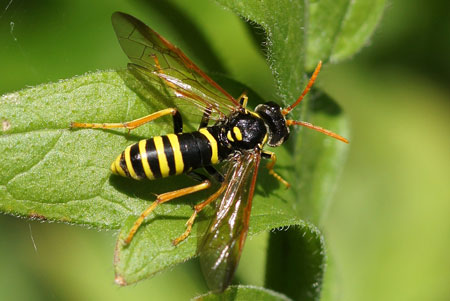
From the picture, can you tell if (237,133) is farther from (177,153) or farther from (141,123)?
(141,123)

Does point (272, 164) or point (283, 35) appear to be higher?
point (283, 35)

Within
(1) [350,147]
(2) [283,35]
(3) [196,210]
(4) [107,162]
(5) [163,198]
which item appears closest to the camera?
(4) [107,162]

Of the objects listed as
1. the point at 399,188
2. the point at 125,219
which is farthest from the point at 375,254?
the point at 125,219

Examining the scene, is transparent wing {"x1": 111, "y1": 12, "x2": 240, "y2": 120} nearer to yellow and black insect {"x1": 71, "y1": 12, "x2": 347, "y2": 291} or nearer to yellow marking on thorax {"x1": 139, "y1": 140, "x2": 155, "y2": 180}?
yellow and black insect {"x1": 71, "y1": 12, "x2": 347, "y2": 291}

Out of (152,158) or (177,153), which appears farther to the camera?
(177,153)

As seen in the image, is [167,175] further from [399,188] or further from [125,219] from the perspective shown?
[399,188]

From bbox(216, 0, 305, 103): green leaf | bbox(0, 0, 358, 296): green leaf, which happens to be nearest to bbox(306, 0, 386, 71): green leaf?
bbox(216, 0, 305, 103): green leaf

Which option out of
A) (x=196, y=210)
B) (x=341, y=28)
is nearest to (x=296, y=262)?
(x=196, y=210)
